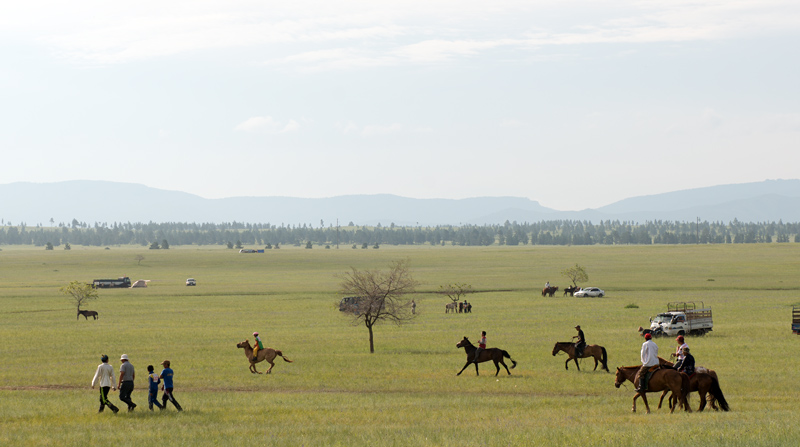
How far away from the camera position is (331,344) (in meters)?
46.2

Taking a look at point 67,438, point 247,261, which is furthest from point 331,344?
point 247,261

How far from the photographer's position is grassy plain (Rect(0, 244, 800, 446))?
20.3 m

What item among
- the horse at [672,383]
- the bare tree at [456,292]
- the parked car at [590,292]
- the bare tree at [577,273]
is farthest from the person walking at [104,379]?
the bare tree at [577,273]

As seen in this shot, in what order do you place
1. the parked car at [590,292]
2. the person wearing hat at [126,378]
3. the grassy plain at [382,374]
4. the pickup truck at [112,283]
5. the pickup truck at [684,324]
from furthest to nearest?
the pickup truck at [112,283], the parked car at [590,292], the pickup truck at [684,324], the person wearing hat at [126,378], the grassy plain at [382,374]

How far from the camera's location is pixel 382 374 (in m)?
34.0

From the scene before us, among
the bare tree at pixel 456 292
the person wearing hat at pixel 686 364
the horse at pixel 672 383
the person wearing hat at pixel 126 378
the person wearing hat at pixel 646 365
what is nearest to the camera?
the person wearing hat at pixel 686 364

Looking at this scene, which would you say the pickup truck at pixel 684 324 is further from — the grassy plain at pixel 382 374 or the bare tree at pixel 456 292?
the bare tree at pixel 456 292

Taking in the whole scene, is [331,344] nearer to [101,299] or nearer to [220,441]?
[220,441]

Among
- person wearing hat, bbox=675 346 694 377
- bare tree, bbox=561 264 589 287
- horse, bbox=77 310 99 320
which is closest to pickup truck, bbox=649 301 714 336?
person wearing hat, bbox=675 346 694 377

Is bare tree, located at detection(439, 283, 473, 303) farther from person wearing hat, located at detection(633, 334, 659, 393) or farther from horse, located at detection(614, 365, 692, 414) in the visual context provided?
horse, located at detection(614, 365, 692, 414)

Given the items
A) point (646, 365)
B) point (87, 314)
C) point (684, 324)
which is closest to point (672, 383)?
point (646, 365)

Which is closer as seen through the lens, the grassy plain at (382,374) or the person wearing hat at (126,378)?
the grassy plain at (382,374)

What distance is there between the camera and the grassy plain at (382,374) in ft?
66.6

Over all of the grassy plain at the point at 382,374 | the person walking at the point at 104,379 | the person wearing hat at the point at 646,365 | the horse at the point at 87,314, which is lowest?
the horse at the point at 87,314
